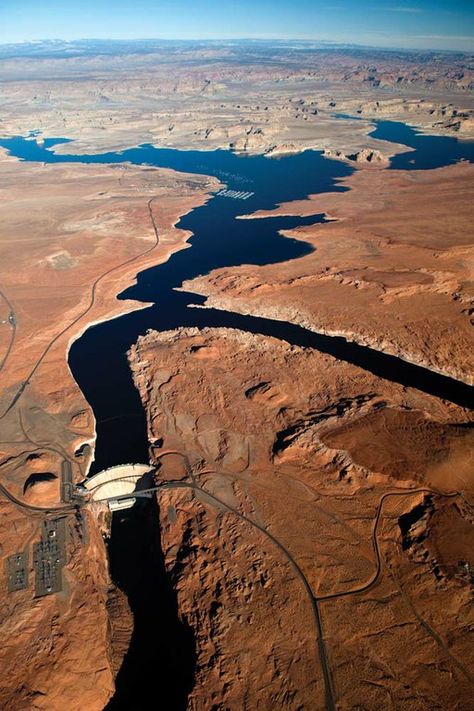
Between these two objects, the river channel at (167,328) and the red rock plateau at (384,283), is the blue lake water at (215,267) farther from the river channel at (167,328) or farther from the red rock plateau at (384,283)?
the red rock plateau at (384,283)

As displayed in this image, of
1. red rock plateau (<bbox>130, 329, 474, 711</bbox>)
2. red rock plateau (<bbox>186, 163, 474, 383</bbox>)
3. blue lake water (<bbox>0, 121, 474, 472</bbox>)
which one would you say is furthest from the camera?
red rock plateau (<bbox>186, 163, 474, 383</bbox>)

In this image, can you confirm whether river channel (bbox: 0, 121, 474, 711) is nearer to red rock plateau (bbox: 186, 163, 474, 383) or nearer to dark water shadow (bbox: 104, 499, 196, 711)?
dark water shadow (bbox: 104, 499, 196, 711)

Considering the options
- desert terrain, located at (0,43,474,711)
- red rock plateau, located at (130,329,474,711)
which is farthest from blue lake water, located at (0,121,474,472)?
red rock plateau, located at (130,329,474,711)

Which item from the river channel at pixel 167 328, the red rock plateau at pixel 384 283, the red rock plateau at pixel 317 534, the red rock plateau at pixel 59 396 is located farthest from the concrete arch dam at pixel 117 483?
the red rock plateau at pixel 384 283

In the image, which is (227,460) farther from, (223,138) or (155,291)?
(223,138)

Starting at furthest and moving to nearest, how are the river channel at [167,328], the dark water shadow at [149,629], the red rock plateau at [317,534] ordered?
the river channel at [167,328] < the dark water shadow at [149,629] < the red rock plateau at [317,534]
